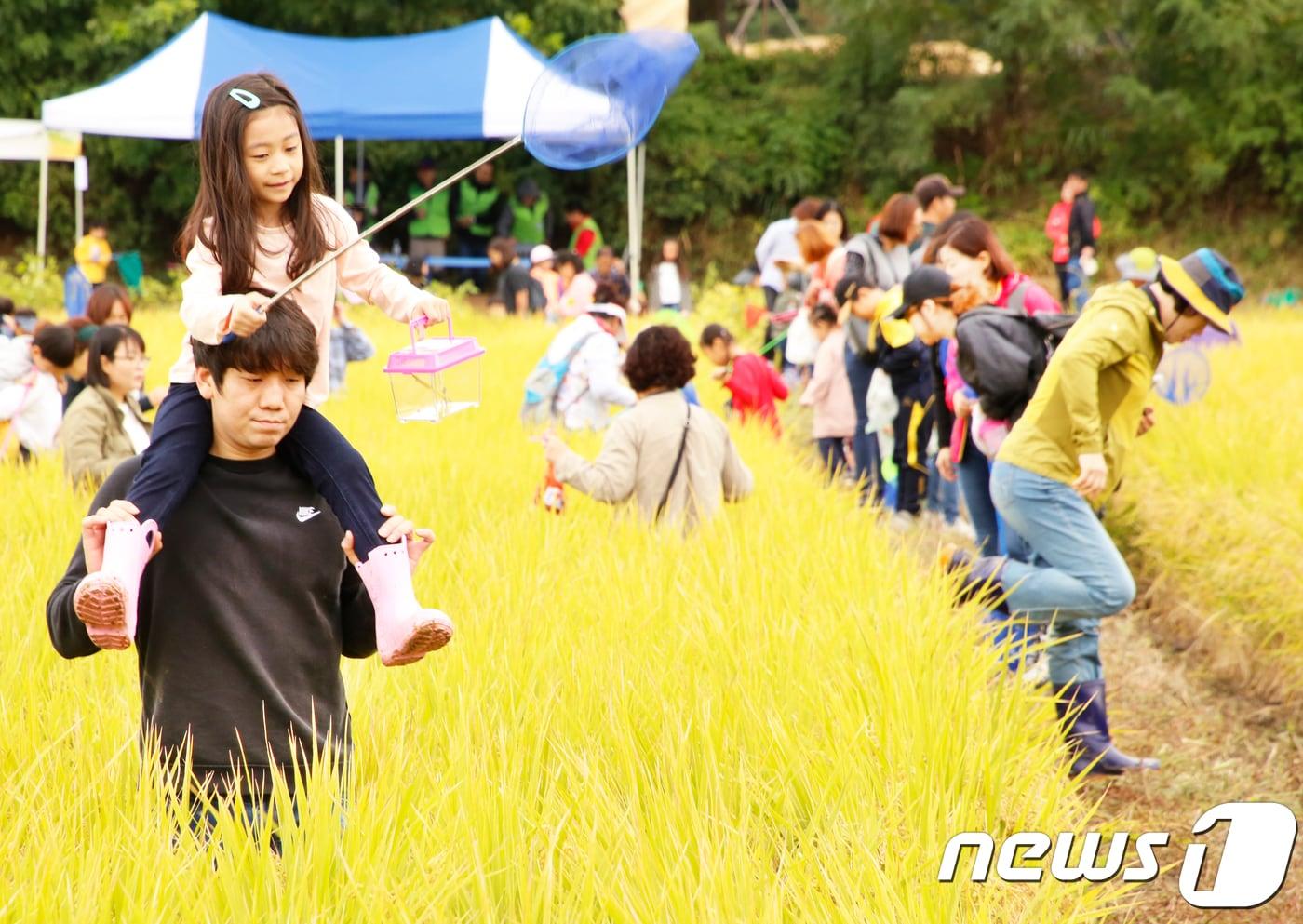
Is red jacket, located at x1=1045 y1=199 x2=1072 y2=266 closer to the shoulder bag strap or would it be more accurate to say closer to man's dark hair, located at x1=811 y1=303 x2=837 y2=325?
man's dark hair, located at x1=811 y1=303 x2=837 y2=325

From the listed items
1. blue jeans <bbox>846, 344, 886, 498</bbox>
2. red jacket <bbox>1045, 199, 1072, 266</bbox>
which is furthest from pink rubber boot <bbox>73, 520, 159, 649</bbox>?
red jacket <bbox>1045, 199, 1072, 266</bbox>

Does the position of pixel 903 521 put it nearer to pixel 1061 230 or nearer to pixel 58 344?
pixel 58 344

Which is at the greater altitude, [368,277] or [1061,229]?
[368,277]

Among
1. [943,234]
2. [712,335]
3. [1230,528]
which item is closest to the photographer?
[943,234]

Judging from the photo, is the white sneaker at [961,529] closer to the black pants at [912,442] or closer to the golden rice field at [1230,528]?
the black pants at [912,442]

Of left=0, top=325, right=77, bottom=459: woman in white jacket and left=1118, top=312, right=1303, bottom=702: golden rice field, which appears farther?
left=0, top=325, right=77, bottom=459: woman in white jacket

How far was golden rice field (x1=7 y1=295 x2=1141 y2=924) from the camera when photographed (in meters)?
1.90

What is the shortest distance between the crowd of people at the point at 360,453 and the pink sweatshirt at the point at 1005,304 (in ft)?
0.05

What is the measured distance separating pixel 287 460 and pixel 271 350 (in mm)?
224

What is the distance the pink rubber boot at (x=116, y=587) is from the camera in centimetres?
187

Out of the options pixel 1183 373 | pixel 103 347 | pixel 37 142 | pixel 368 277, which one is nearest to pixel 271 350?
pixel 368 277

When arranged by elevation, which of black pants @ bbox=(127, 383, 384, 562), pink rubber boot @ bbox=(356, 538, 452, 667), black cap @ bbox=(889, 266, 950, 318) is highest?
black pants @ bbox=(127, 383, 384, 562)

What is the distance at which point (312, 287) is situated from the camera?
217 centimetres

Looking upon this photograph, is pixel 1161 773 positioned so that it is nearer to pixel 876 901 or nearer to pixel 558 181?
pixel 876 901
